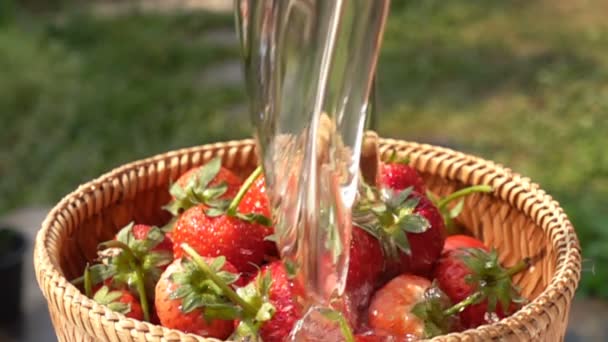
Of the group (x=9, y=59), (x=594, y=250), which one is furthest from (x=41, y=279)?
(x=9, y=59)

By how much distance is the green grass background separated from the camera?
84.9 inches

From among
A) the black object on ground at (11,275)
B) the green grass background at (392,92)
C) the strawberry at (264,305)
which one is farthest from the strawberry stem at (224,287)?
the green grass background at (392,92)

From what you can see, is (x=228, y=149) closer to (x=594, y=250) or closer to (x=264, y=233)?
(x=264, y=233)

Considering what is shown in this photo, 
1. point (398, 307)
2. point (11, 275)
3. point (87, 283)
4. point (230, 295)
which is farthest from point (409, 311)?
point (11, 275)

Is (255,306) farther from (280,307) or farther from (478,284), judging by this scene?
(478,284)

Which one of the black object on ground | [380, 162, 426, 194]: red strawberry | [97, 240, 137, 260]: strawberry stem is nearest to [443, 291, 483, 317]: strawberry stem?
[380, 162, 426, 194]: red strawberry

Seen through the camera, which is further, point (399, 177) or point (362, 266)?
point (399, 177)

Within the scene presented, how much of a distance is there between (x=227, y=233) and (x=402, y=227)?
0.40 ft

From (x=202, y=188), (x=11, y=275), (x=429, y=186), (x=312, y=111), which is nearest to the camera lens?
(x=312, y=111)

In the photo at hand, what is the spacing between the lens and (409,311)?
25.0 inches

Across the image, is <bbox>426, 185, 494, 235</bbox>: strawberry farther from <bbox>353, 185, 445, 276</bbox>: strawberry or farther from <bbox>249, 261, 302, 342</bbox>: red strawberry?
<bbox>249, 261, 302, 342</bbox>: red strawberry

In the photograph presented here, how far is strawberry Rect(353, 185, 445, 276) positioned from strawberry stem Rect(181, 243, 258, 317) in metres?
0.10

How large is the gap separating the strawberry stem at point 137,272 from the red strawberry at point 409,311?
6.1 inches

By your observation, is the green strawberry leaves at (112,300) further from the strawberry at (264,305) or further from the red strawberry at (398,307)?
Result: the red strawberry at (398,307)
